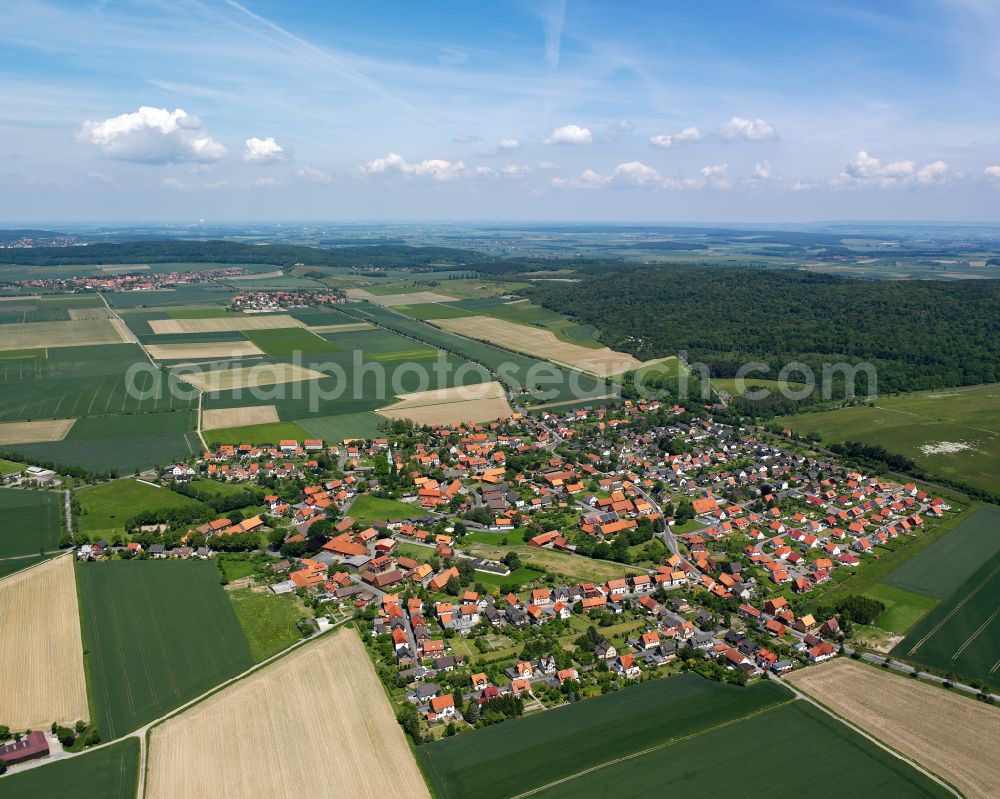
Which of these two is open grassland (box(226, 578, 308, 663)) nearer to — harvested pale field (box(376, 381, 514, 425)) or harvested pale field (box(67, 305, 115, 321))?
harvested pale field (box(376, 381, 514, 425))

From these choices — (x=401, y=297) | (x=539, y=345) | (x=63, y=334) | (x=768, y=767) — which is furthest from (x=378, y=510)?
(x=401, y=297)

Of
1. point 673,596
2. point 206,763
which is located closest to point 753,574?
point 673,596

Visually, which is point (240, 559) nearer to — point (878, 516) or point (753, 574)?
point (753, 574)

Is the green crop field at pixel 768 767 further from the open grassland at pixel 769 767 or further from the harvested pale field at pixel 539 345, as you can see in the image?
the harvested pale field at pixel 539 345

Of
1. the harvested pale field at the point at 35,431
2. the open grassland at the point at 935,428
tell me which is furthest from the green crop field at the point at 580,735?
the harvested pale field at the point at 35,431

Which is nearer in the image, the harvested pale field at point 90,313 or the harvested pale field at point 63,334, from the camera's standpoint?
the harvested pale field at point 63,334
